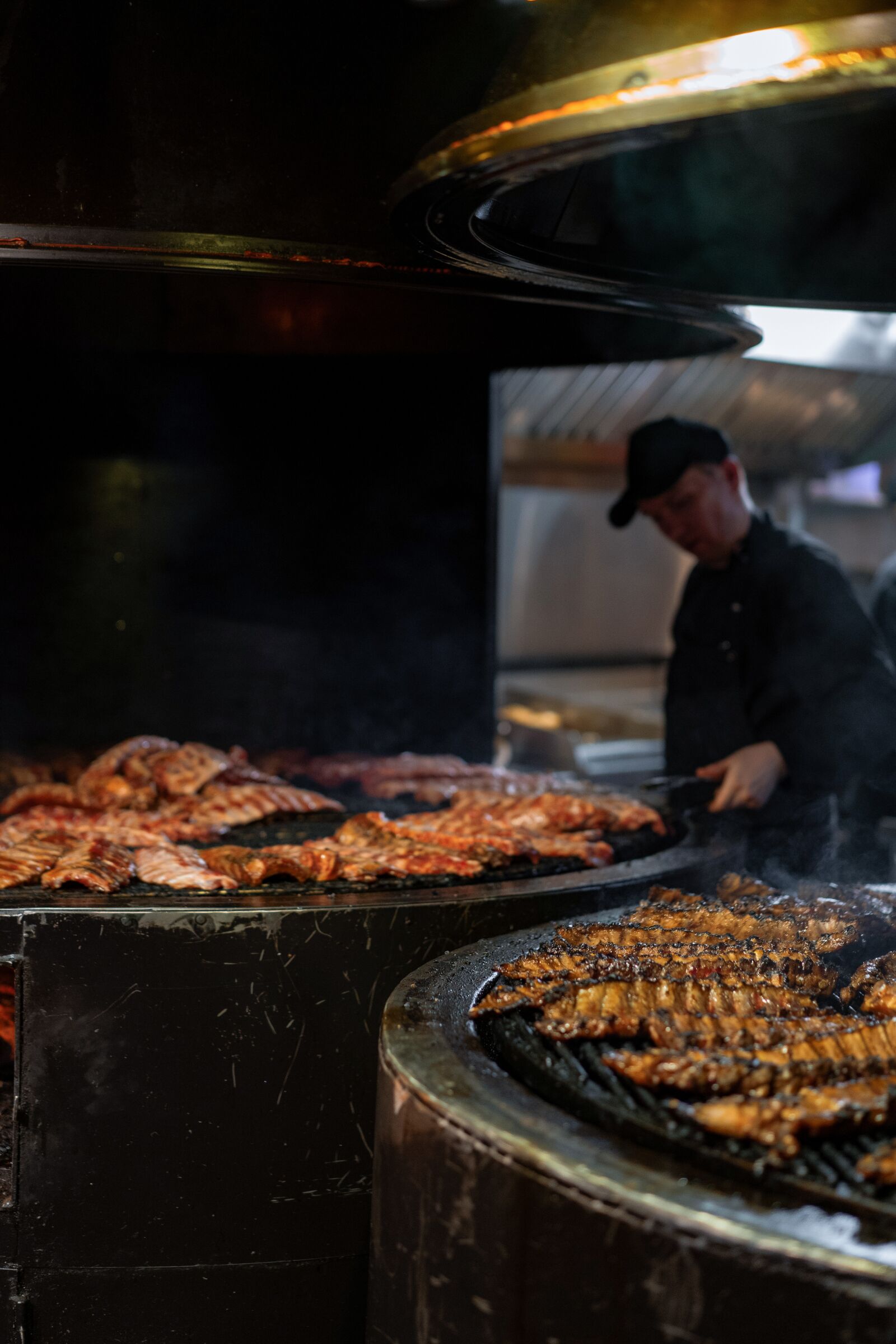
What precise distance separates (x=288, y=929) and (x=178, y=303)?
3.04 meters

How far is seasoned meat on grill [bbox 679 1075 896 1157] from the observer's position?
6.30 feet

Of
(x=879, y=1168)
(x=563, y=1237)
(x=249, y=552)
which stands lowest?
(x=563, y=1237)

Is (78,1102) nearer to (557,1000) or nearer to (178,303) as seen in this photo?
(557,1000)

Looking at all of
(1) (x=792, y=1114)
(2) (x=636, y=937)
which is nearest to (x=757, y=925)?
(2) (x=636, y=937)

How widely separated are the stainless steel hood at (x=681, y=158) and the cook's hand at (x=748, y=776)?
1.87 meters

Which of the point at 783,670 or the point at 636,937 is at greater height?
the point at 783,670

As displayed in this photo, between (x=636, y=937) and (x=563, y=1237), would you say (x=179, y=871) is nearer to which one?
(x=636, y=937)

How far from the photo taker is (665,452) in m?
5.14

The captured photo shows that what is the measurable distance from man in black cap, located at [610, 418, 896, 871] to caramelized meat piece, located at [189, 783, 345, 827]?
162cm

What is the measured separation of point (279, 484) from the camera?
5.61 meters

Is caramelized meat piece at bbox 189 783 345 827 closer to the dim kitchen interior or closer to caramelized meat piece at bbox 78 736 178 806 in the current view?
the dim kitchen interior

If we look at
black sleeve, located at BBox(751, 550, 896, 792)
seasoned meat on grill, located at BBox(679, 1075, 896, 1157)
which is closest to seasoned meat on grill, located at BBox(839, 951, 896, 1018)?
seasoned meat on grill, located at BBox(679, 1075, 896, 1157)

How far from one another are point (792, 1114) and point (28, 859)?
8.10 feet

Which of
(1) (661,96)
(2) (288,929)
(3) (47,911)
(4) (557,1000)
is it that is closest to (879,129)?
(1) (661,96)
